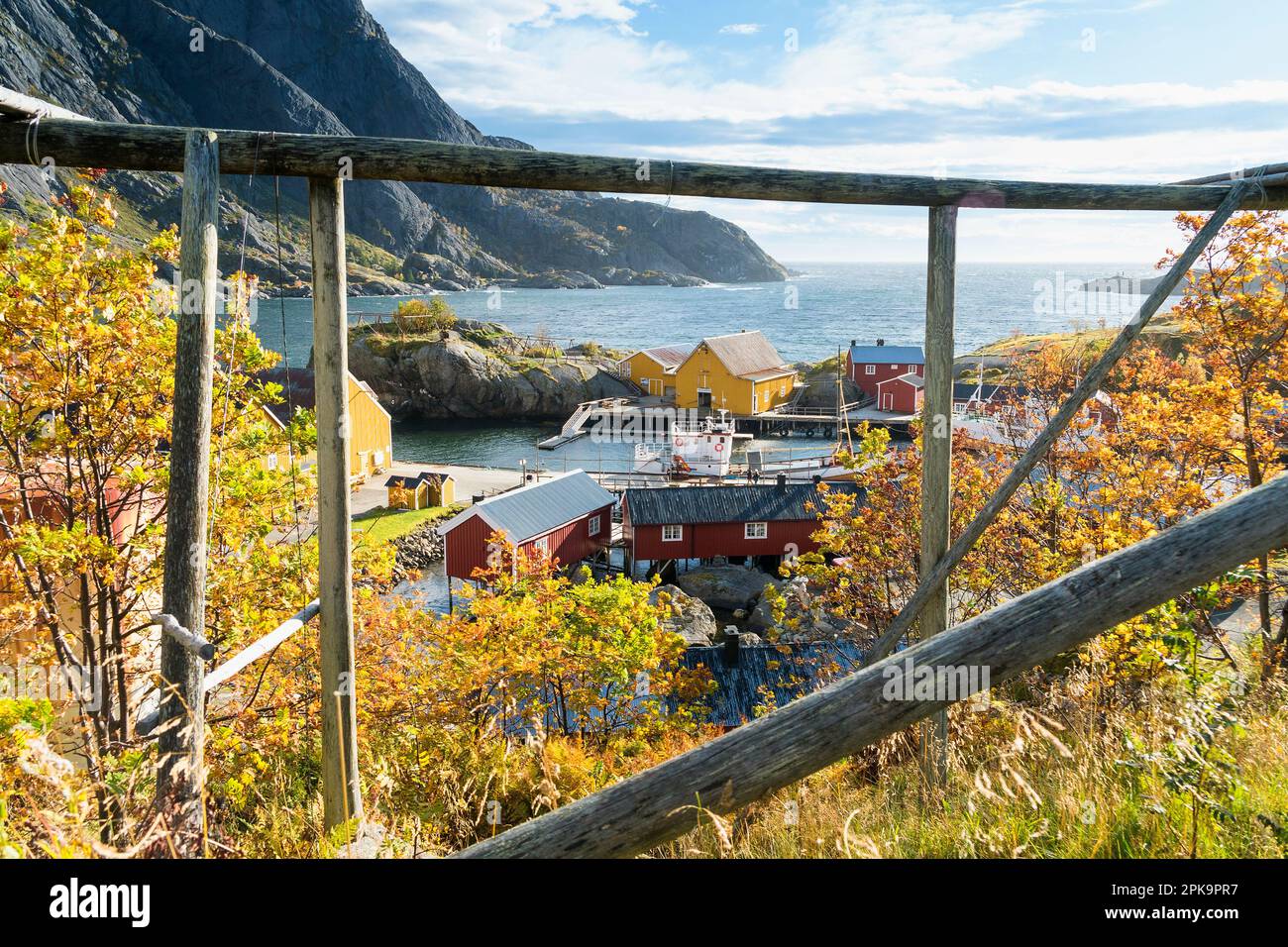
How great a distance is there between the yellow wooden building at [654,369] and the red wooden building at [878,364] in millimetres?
13101

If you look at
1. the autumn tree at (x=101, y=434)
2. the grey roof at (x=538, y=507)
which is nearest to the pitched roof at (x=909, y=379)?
the grey roof at (x=538, y=507)

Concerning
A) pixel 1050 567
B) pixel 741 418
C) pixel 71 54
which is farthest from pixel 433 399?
pixel 71 54

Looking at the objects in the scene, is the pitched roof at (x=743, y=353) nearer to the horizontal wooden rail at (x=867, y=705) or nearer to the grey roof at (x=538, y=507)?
the grey roof at (x=538, y=507)

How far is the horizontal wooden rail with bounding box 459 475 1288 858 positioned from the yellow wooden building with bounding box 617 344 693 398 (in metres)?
62.6

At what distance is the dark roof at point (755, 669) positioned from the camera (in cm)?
1481

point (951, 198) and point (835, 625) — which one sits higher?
point (951, 198)

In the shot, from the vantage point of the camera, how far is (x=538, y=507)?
28.8m

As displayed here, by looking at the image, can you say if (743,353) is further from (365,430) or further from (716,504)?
(716,504)

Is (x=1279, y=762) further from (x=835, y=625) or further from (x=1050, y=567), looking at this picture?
(x=835, y=625)

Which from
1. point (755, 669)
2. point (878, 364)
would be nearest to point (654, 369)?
point (878, 364)

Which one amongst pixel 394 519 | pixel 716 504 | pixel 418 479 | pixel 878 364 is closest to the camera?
pixel 716 504

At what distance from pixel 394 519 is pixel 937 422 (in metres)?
30.3

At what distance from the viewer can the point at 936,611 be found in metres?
5.36
